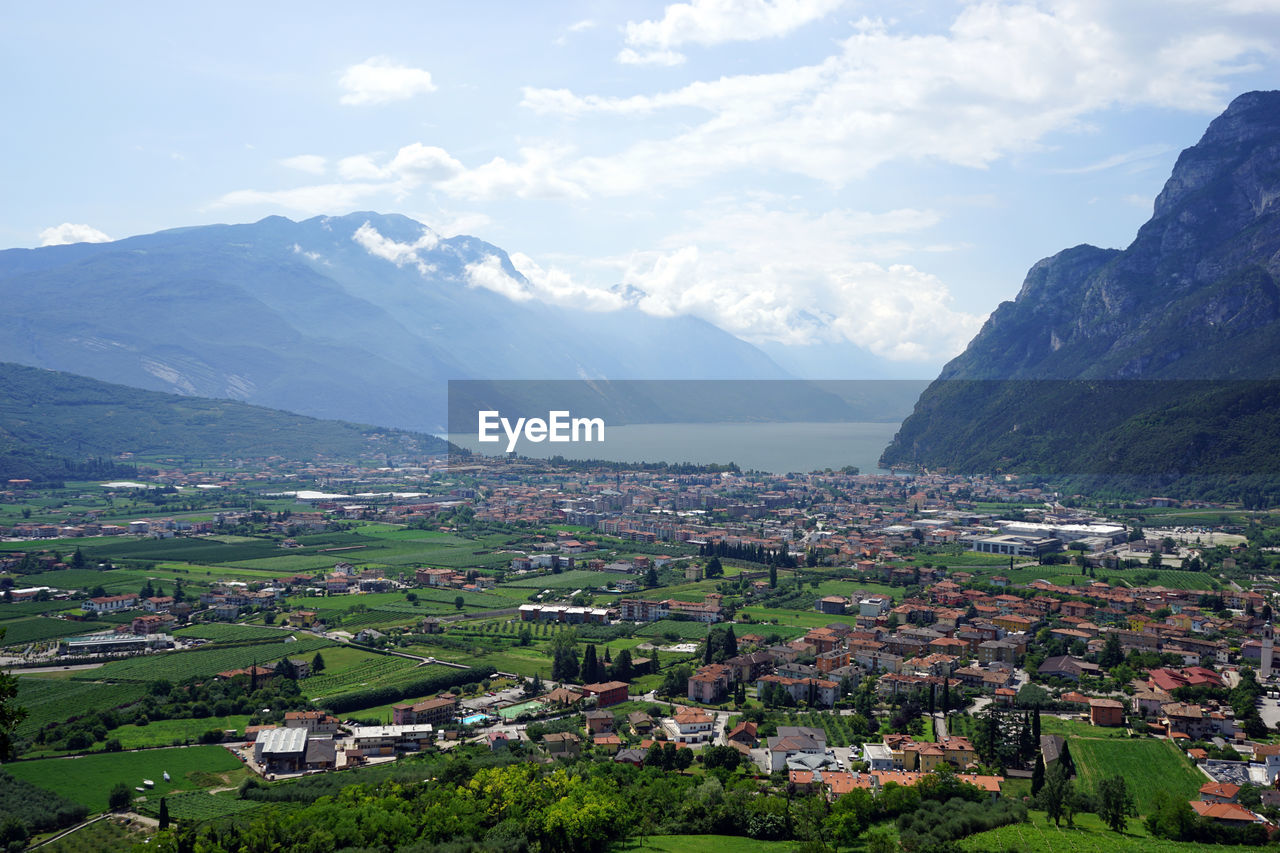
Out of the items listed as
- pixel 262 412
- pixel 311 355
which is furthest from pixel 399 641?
pixel 311 355

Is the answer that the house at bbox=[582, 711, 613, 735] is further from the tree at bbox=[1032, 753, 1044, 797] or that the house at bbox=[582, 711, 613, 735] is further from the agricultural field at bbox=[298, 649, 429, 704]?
the tree at bbox=[1032, 753, 1044, 797]

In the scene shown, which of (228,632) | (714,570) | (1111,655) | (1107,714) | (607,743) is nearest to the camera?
(607,743)

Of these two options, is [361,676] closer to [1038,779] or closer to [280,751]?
[280,751]

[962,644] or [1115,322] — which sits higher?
[1115,322]

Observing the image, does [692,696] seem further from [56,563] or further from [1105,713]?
[56,563]

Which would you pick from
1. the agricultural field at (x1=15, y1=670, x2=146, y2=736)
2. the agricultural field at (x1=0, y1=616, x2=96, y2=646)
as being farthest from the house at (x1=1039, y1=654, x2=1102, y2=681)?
the agricultural field at (x1=0, y1=616, x2=96, y2=646)

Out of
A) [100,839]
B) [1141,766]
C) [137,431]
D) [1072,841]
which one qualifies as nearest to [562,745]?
[100,839]

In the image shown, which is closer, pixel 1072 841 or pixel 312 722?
pixel 1072 841
